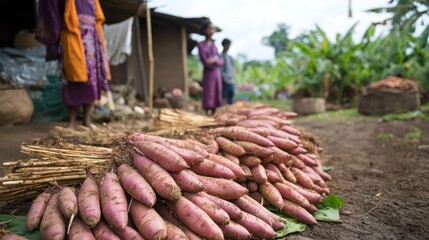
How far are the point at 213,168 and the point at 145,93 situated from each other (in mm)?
8064

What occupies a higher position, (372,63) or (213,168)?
(372,63)

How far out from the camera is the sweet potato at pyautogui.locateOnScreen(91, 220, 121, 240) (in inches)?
60.2

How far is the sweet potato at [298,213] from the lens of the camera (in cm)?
221

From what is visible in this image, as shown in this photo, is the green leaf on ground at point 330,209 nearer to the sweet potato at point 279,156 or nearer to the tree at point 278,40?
the sweet potato at point 279,156

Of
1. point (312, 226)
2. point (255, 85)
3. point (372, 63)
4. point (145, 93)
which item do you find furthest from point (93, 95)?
point (255, 85)

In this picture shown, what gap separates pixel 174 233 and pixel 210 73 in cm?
583

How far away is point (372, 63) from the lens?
1140cm

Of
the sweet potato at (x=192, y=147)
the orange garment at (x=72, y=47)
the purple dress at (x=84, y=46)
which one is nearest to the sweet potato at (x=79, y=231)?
the sweet potato at (x=192, y=147)

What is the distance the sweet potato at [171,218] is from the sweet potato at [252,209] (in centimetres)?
45

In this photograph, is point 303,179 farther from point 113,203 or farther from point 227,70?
point 227,70

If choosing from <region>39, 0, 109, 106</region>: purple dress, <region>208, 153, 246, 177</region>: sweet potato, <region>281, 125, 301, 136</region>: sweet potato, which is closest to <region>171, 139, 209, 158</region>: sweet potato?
<region>208, 153, 246, 177</region>: sweet potato

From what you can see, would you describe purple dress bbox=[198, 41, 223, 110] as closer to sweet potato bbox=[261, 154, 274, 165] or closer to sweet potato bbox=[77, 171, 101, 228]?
sweet potato bbox=[261, 154, 274, 165]

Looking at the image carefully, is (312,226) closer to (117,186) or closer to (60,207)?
(117,186)

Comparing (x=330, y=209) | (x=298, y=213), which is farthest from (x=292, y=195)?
(x=330, y=209)
